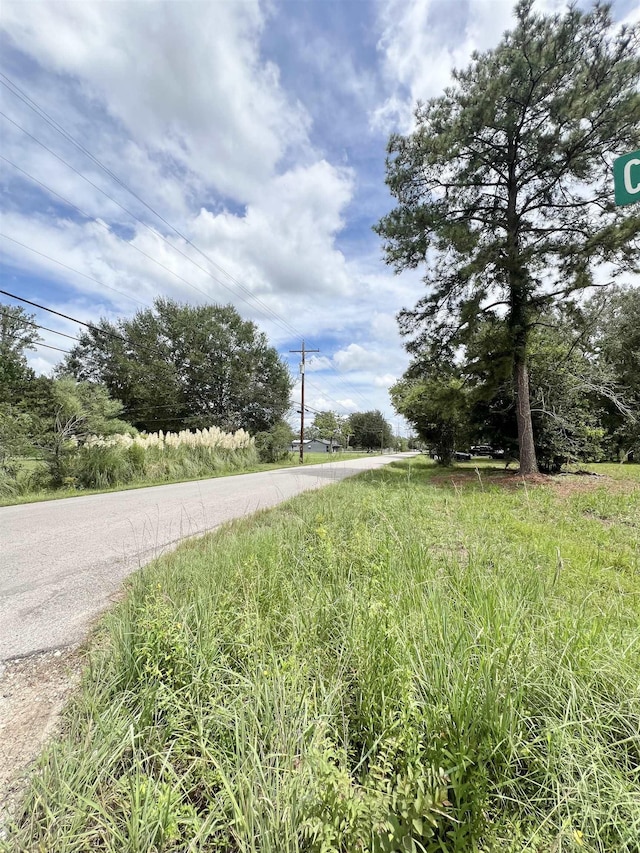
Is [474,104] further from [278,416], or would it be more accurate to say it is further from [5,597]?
[278,416]

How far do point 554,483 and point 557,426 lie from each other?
10.8 ft

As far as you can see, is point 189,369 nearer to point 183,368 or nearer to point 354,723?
point 183,368

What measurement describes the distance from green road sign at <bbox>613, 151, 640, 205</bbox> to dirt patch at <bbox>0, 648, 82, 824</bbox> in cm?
448

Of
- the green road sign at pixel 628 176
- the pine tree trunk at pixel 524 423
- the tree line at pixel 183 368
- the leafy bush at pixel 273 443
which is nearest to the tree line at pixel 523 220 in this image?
the pine tree trunk at pixel 524 423

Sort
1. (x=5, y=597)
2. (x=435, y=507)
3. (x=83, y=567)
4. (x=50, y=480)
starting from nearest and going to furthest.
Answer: (x=5, y=597) → (x=83, y=567) → (x=435, y=507) → (x=50, y=480)

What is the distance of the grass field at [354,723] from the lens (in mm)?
1062

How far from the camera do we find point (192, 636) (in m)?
1.93

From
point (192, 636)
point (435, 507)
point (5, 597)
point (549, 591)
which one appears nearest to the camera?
point (192, 636)

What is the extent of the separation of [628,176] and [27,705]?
4822 millimetres

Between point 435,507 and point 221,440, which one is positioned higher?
point 221,440

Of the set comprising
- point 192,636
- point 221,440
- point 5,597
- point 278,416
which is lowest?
point 5,597

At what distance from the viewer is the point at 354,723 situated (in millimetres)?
1502

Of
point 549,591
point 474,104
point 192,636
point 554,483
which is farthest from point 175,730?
point 474,104

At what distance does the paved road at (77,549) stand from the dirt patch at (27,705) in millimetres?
190
